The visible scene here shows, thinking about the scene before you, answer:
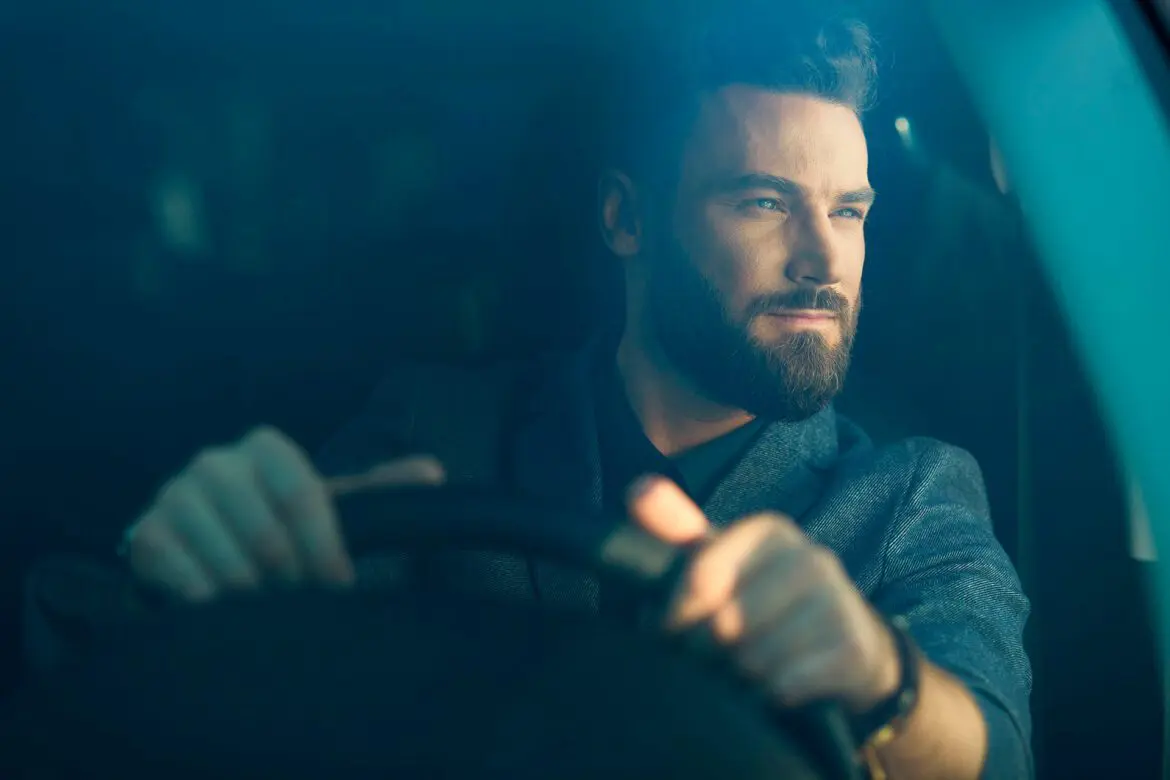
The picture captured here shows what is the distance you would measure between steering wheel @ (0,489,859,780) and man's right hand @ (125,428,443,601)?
0.10 ft

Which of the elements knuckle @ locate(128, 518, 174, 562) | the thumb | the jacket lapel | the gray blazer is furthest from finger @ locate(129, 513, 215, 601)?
the jacket lapel

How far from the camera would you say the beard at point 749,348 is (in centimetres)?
95

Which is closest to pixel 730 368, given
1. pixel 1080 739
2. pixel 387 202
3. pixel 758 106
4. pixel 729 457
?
pixel 729 457

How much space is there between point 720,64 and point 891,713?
1.84ft

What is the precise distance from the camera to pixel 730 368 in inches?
38.4

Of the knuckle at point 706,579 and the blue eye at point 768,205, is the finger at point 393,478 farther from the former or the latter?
the blue eye at point 768,205

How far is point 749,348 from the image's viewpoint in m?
0.95

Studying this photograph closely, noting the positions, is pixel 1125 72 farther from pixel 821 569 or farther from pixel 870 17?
pixel 821 569

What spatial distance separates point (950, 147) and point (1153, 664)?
1.72ft

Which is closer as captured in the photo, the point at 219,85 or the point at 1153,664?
the point at 219,85

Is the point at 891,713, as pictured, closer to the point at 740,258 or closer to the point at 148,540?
the point at 740,258

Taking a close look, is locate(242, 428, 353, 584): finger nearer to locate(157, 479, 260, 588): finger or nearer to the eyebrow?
locate(157, 479, 260, 588): finger

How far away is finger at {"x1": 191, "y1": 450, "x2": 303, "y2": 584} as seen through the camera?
0.69 m

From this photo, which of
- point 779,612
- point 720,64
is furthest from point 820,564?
point 720,64
